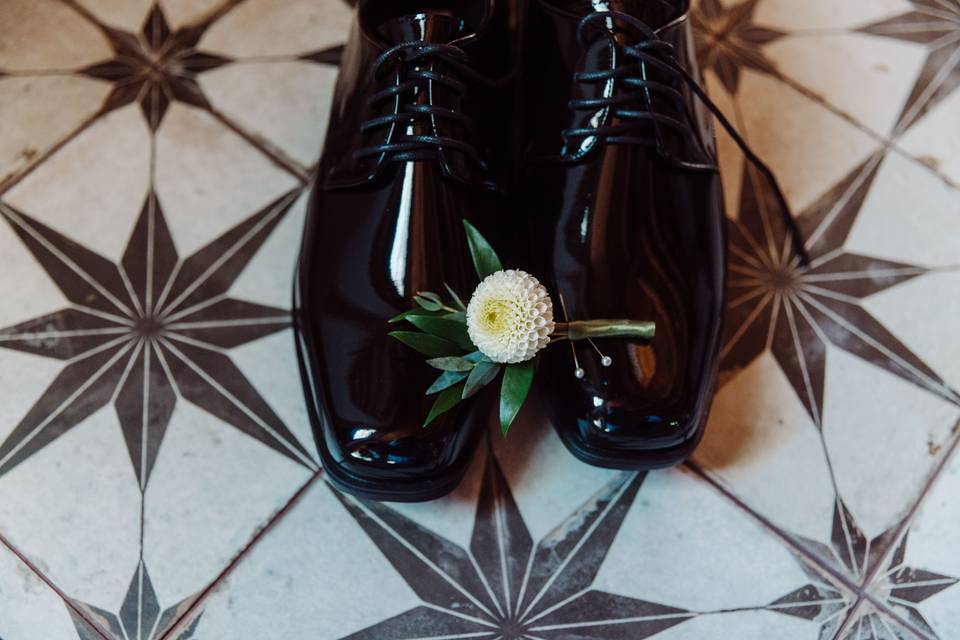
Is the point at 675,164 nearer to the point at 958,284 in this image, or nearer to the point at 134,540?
the point at 958,284

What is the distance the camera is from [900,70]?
782 millimetres

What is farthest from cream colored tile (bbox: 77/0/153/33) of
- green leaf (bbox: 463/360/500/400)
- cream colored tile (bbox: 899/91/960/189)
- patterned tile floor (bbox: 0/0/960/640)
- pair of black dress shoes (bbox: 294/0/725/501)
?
cream colored tile (bbox: 899/91/960/189)

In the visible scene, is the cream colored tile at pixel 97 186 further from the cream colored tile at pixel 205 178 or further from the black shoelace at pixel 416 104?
the black shoelace at pixel 416 104

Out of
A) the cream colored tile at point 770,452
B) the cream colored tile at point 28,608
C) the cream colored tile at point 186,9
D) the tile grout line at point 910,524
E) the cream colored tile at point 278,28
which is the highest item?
the cream colored tile at point 186,9

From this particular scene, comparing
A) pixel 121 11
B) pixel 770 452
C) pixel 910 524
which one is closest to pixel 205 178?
pixel 121 11

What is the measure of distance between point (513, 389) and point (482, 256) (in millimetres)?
91

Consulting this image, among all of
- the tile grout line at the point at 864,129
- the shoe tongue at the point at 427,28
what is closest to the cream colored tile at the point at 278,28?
the shoe tongue at the point at 427,28

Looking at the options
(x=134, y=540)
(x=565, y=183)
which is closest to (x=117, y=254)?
(x=134, y=540)

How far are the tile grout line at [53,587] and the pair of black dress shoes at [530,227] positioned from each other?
217mm

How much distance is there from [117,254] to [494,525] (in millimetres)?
398

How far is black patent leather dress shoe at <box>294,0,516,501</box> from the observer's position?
1.81 feet

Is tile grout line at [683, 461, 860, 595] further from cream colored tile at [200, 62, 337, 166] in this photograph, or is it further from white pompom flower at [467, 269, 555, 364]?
cream colored tile at [200, 62, 337, 166]

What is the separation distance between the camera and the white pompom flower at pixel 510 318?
477 millimetres

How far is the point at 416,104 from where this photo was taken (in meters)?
0.57
